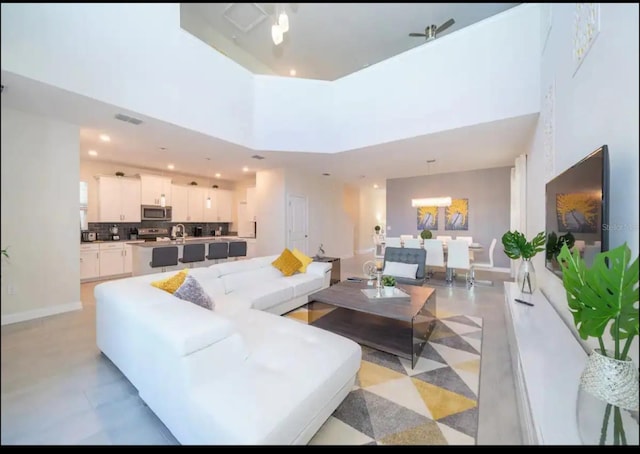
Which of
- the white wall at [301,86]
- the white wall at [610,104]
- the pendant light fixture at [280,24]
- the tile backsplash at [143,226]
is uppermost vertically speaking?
the pendant light fixture at [280,24]

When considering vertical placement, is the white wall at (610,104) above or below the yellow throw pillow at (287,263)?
above

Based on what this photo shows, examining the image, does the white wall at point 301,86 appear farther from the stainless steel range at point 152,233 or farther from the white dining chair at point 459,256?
the stainless steel range at point 152,233

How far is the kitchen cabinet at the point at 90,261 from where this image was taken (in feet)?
16.3

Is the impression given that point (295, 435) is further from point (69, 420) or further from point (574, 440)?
point (69, 420)

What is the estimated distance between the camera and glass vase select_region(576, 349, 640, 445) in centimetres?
102

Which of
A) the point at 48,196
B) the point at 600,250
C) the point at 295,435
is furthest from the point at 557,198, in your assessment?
the point at 48,196

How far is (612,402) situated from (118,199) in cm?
746

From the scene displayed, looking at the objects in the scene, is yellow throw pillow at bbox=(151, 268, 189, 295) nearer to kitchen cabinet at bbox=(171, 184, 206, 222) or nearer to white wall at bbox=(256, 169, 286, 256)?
white wall at bbox=(256, 169, 286, 256)

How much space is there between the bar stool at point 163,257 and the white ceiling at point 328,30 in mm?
3632

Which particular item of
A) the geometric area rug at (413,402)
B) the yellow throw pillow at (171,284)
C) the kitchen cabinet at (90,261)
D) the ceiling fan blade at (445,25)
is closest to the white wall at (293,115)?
the ceiling fan blade at (445,25)

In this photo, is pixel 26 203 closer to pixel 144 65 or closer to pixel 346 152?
pixel 144 65

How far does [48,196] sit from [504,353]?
129 inches

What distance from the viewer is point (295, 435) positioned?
1237 mm

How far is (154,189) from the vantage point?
6.35 m
